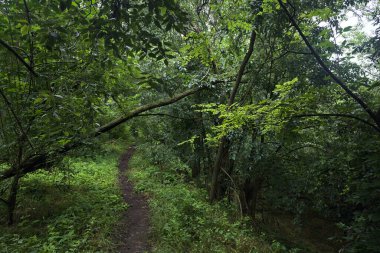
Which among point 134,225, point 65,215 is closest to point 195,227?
point 134,225

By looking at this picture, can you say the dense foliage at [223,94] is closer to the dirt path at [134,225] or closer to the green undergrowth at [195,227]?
the green undergrowth at [195,227]

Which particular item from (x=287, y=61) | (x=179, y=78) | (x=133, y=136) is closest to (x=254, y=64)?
(x=287, y=61)

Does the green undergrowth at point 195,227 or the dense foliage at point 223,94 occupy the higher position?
the dense foliage at point 223,94

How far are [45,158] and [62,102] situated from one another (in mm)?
4797

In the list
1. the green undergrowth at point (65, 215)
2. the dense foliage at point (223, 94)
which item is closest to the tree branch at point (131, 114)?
the dense foliage at point (223, 94)

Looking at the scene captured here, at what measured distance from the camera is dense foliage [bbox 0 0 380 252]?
2.88m

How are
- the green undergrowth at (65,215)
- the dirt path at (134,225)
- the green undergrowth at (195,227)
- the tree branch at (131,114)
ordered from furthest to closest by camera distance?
the tree branch at (131,114) → the dirt path at (134,225) → the green undergrowth at (195,227) → the green undergrowth at (65,215)

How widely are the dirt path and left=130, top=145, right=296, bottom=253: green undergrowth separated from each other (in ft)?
0.86

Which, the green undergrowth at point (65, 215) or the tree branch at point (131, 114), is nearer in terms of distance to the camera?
the green undergrowth at point (65, 215)

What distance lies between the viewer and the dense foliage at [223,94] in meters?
2.88

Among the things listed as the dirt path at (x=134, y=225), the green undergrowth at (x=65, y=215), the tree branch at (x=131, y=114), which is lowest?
the dirt path at (x=134, y=225)

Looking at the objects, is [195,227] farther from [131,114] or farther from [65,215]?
[131,114]

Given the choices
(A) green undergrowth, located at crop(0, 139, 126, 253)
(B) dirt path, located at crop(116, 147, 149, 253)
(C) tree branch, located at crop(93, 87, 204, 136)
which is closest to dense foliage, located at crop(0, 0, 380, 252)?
(C) tree branch, located at crop(93, 87, 204, 136)

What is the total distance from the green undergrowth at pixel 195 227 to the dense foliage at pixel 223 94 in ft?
0.39
